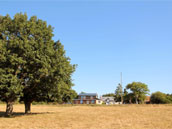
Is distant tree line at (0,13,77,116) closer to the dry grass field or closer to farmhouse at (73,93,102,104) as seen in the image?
the dry grass field

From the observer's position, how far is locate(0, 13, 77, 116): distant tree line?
89.2 feet

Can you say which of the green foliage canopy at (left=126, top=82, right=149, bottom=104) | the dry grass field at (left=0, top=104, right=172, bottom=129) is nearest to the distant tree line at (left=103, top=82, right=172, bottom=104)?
the green foliage canopy at (left=126, top=82, right=149, bottom=104)

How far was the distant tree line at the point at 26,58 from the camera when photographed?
1071 inches

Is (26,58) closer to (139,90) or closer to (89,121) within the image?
(89,121)

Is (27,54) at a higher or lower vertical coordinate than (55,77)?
higher

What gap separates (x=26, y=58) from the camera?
2852cm

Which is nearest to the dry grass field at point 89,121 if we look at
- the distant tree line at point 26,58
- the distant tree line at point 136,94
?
the distant tree line at point 26,58

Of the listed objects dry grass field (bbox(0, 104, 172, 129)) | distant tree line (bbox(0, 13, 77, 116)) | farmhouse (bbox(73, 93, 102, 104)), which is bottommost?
farmhouse (bbox(73, 93, 102, 104))

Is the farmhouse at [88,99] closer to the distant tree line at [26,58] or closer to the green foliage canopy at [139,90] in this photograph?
the green foliage canopy at [139,90]

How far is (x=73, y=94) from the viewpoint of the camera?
43938mm

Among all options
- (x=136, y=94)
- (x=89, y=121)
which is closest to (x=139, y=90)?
(x=136, y=94)

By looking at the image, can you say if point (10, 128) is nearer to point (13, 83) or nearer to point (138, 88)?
point (13, 83)

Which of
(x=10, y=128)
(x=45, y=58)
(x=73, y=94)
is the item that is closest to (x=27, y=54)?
(x=45, y=58)

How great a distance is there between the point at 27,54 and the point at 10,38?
14.9ft
